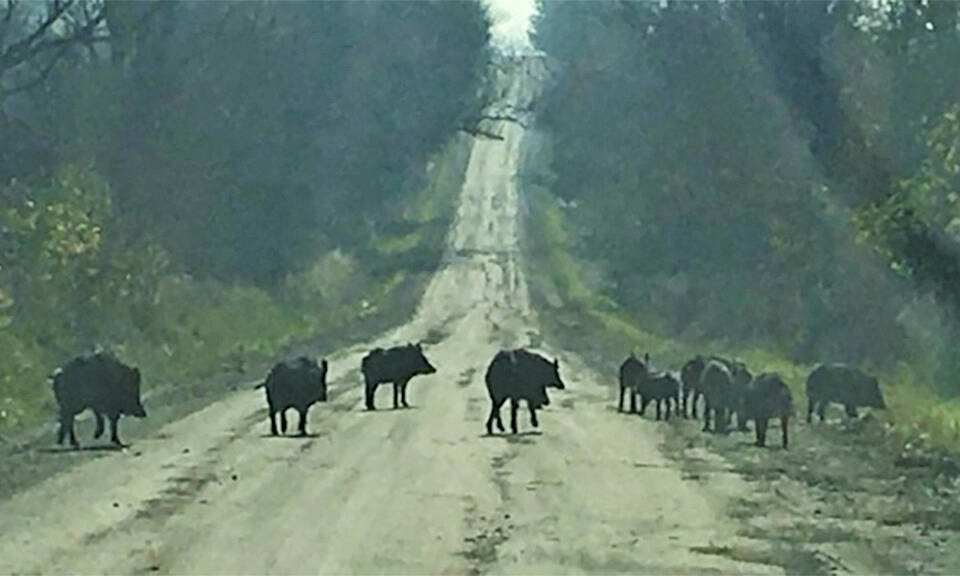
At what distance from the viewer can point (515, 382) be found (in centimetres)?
3167

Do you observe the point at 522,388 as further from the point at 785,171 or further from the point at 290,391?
the point at 785,171

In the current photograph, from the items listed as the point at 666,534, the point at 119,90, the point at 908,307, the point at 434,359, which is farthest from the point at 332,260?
the point at 666,534

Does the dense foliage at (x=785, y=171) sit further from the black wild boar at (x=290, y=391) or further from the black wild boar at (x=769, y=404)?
the black wild boar at (x=290, y=391)

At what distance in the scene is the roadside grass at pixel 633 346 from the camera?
31.5 m

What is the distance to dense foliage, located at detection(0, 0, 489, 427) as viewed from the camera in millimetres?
42281

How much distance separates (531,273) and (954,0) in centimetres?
5243

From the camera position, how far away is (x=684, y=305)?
2586 inches

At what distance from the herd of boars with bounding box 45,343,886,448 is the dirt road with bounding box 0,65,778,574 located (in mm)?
578

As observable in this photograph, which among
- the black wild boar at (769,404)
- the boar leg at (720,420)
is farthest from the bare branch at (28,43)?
the black wild boar at (769,404)

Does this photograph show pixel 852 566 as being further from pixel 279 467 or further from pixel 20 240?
pixel 20 240

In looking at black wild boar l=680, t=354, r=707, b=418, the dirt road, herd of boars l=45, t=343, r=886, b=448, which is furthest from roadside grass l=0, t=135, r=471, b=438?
black wild boar l=680, t=354, r=707, b=418

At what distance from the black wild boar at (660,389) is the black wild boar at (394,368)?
4325 millimetres

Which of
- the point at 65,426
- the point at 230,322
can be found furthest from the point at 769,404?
the point at 230,322

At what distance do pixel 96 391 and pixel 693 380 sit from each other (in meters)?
10.2
